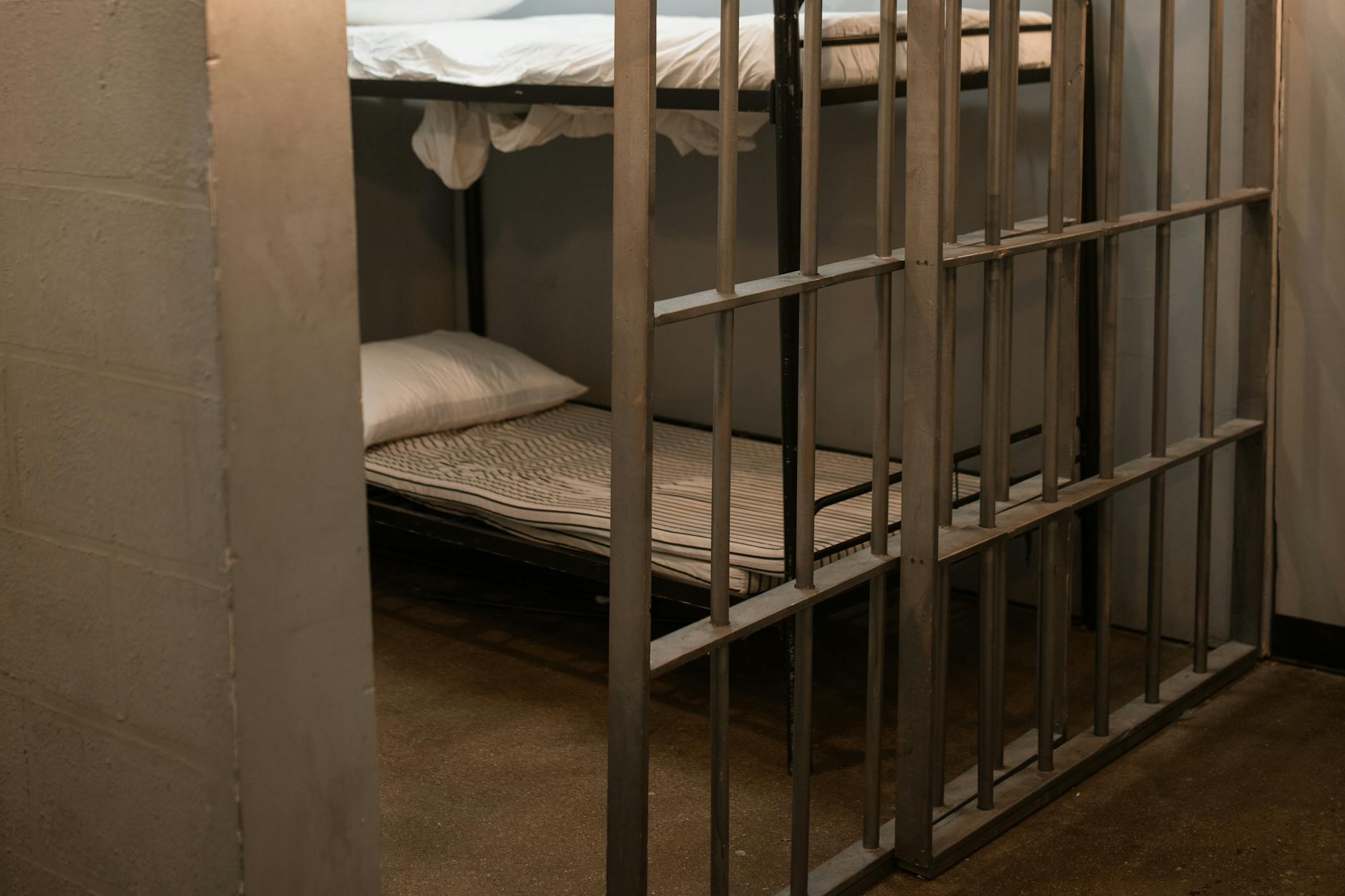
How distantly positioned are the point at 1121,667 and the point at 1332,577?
1.63ft

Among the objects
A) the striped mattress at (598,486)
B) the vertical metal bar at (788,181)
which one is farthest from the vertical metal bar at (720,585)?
the striped mattress at (598,486)

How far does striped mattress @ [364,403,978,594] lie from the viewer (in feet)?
9.71

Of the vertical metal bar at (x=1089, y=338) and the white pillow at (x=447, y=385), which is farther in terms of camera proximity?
the white pillow at (x=447, y=385)

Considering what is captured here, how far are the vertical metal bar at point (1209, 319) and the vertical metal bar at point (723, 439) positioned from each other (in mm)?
1369

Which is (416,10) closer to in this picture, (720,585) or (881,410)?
(881,410)

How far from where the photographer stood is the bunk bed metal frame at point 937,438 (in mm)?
1885

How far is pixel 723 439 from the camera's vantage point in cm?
197

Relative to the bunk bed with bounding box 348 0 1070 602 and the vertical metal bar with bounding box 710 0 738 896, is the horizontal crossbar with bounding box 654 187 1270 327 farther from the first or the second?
the bunk bed with bounding box 348 0 1070 602

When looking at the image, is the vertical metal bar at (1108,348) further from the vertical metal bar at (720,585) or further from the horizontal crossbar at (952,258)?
the vertical metal bar at (720,585)

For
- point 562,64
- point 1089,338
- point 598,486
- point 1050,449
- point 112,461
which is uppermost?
point 562,64

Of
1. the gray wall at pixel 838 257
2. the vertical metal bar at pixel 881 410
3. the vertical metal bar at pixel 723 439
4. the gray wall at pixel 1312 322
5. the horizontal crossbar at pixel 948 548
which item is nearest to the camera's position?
the vertical metal bar at pixel 723 439

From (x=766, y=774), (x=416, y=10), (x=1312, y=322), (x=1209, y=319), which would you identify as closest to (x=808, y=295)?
(x=766, y=774)

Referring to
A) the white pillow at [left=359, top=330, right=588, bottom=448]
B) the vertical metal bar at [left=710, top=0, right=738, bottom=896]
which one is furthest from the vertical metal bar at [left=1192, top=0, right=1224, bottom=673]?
the white pillow at [left=359, top=330, right=588, bottom=448]

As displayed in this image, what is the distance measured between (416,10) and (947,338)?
221 cm
